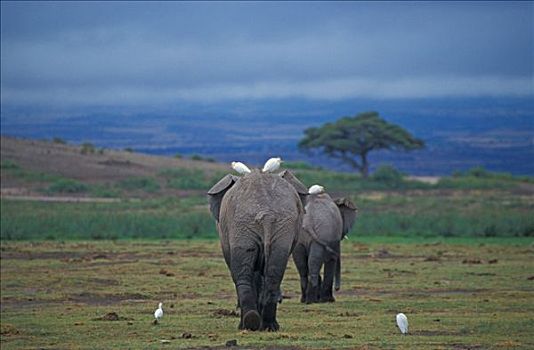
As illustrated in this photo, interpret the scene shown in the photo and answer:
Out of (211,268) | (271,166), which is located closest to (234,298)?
(271,166)

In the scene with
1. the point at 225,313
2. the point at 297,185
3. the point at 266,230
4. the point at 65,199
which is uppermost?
the point at 297,185

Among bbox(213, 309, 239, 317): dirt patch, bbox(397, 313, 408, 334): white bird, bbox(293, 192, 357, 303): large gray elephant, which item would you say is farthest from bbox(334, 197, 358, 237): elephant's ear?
bbox(397, 313, 408, 334): white bird

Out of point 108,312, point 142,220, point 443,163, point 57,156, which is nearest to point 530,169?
point 443,163

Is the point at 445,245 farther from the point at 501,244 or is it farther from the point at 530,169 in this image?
the point at 530,169

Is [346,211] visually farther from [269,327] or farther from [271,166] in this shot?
[269,327]

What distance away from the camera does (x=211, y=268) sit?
29.6m

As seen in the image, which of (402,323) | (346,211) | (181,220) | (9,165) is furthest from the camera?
(9,165)

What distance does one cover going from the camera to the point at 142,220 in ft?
144

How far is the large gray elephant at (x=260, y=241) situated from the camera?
605 inches

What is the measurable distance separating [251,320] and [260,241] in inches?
39.4

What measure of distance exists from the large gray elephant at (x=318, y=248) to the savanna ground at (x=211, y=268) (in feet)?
1.39

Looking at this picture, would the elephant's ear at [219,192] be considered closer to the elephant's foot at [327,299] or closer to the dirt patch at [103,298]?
the elephant's foot at [327,299]

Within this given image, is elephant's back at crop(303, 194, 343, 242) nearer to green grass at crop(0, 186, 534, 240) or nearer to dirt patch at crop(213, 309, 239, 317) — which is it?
dirt patch at crop(213, 309, 239, 317)

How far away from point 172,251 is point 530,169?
381 ft
